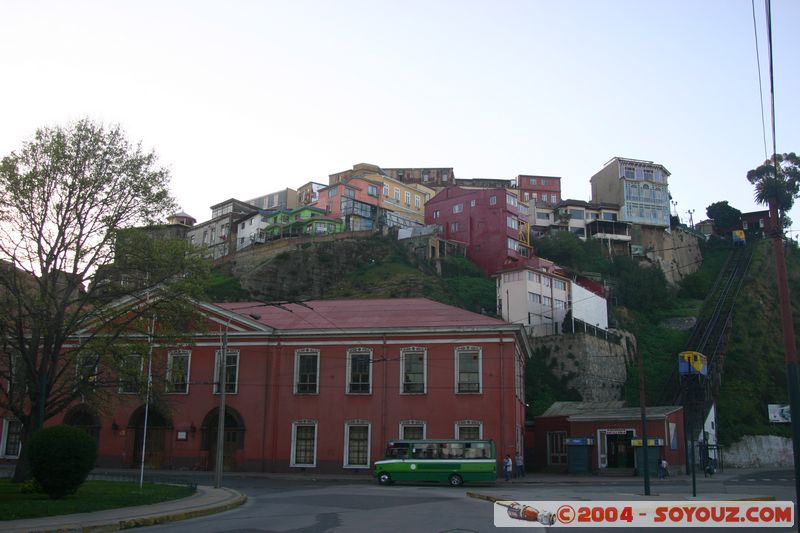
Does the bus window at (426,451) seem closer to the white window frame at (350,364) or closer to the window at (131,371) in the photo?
the white window frame at (350,364)

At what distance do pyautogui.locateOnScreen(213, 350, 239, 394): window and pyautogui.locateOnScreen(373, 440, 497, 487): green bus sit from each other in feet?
40.7

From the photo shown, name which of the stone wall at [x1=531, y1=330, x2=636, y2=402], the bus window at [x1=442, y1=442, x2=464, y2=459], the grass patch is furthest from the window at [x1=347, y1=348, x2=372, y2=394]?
the stone wall at [x1=531, y1=330, x2=636, y2=402]

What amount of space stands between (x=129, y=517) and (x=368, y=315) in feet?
90.7

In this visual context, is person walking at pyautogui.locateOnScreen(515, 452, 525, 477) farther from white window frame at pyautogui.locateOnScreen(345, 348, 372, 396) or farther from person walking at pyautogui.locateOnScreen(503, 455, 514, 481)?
white window frame at pyautogui.locateOnScreen(345, 348, 372, 396)

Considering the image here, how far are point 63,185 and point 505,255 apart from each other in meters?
64.6

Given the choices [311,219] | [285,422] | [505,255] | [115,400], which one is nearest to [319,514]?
[285,422]

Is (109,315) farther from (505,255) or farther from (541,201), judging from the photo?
(541,201)

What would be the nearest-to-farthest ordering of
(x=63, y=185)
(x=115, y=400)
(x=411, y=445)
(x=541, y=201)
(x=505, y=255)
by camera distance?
(x=63, y=185), (x=411, y=445), (x=115, y=400), (x=505, y=255), (x=541, y=201)

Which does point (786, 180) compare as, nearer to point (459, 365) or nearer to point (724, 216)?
point (724, 216)

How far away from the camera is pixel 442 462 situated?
113 ft

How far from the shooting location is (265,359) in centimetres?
4322

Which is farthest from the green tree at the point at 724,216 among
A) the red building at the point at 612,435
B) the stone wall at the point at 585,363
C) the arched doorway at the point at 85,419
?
the arched doorway at the point at 85,419

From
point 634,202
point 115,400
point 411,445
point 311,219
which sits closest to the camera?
point 411,445

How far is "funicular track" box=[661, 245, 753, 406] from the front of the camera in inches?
2416
